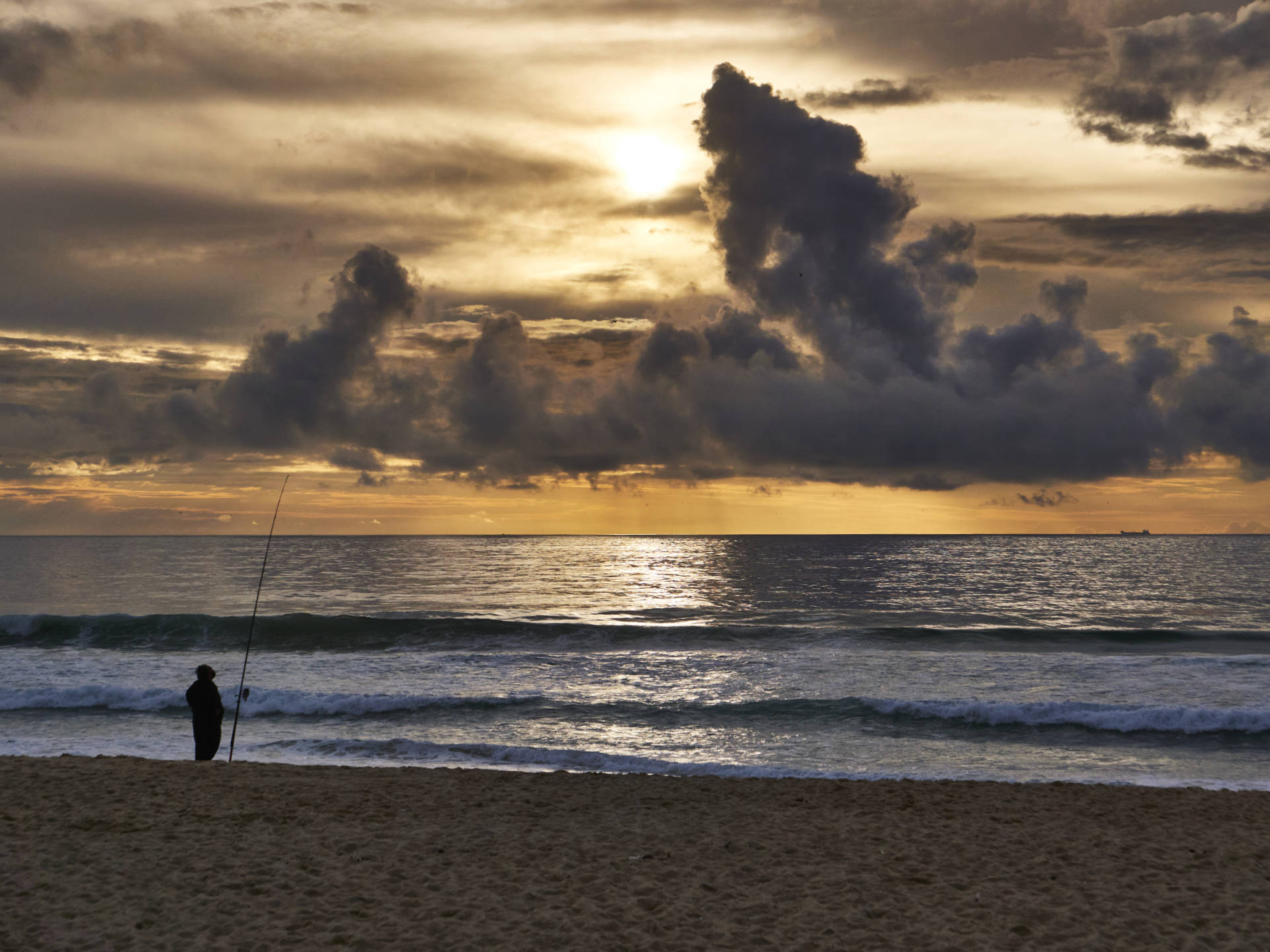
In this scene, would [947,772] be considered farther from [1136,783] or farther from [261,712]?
[261,712]

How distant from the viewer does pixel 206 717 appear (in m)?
13.4

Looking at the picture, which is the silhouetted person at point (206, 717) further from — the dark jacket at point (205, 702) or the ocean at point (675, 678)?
the ocean at point (675, 678)

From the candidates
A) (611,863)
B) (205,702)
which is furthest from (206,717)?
(611,863)

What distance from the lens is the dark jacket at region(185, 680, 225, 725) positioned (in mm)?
13109

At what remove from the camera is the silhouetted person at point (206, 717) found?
518 inches

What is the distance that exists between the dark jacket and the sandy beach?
3.21ft

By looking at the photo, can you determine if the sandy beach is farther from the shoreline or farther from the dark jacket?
the dark jacket

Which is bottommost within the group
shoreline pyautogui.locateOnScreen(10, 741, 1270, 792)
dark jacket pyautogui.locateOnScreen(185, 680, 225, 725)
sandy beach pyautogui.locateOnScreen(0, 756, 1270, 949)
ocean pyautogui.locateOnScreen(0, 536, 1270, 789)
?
ocean pyautogui.locateOnScreen(0, 536, 1270, 789)

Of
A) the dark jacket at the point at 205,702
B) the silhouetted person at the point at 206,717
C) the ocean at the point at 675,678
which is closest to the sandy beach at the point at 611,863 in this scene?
the silhouetted person at the point at 206,717

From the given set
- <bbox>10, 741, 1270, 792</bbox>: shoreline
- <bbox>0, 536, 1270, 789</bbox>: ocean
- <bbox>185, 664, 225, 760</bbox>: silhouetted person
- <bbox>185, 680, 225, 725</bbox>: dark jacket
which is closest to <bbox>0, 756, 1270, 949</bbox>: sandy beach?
<bbox>10, 741, 1270, 792</bbox>: shoreline

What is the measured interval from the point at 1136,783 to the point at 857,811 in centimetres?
613

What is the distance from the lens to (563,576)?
217 feet

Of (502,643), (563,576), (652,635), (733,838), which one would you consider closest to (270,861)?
(733,838)

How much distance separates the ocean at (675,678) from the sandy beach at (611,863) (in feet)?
9.92
